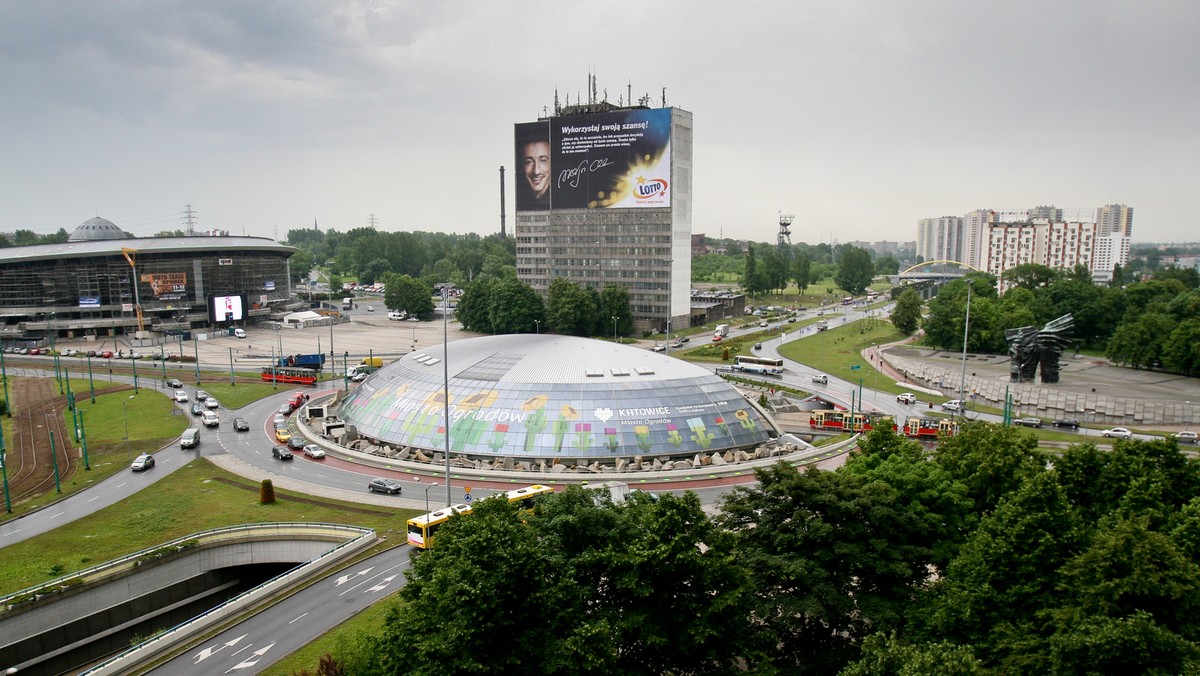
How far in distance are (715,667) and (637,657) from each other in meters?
3.07

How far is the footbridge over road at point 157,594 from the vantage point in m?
37.9

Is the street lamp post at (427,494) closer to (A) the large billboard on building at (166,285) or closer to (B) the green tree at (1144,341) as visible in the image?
(B) the green tree at (1144,341)

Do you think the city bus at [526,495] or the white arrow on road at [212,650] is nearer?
the white arrow on road at [212,650]

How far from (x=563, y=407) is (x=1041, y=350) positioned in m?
62.8

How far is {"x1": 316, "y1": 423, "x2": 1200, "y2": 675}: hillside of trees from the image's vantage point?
23.5m

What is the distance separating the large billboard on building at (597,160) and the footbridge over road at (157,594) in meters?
112

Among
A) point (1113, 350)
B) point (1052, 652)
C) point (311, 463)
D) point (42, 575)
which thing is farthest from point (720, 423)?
point (1113, 350)

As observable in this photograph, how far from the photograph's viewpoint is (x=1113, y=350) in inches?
4218

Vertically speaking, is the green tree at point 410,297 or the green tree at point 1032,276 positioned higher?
the green tree at point 1032,276

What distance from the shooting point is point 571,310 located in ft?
469

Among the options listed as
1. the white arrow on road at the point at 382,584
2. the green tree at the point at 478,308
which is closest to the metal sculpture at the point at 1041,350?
the white arrow on road at the point at 382,584

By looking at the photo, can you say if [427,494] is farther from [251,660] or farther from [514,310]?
[514,310]

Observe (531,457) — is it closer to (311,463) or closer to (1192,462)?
(311,463)

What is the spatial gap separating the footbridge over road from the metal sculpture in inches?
3192
